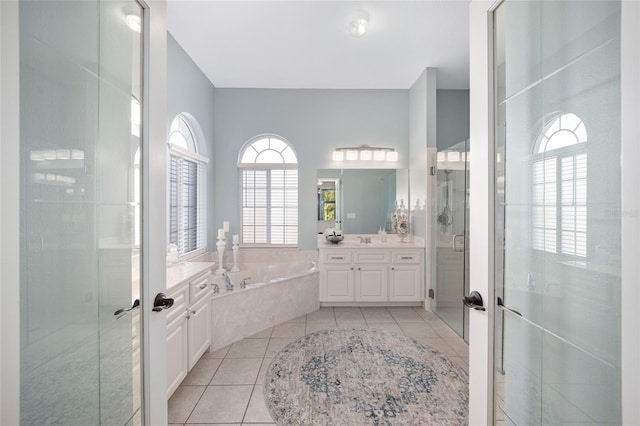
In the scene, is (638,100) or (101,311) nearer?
(638,100)

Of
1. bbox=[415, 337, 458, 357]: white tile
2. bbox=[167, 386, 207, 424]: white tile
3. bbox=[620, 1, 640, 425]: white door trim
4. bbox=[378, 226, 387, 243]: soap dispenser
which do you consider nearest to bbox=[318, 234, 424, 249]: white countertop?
bbox=[378, 226, 387, 243]: soap dispenser

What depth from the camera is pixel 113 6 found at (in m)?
0.97

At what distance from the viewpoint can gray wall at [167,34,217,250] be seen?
3.08 metres

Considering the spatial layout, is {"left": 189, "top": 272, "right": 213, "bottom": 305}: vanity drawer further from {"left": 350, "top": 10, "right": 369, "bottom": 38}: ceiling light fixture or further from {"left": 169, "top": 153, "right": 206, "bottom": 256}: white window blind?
{"left": 350, "top": 10, "right": 369, "bottom": 38}: ceiling light fixture

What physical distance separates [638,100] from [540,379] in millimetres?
758

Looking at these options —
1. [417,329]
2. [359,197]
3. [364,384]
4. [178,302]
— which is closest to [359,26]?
[359,197]

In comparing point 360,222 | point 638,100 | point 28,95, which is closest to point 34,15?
point 28,95

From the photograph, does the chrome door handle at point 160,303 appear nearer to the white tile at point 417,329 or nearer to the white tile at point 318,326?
the white tile at point 318,326

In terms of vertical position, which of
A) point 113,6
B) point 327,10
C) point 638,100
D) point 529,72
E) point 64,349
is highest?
point 327,10

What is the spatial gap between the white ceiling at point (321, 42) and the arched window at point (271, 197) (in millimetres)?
931

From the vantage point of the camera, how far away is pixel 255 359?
8.80 ft

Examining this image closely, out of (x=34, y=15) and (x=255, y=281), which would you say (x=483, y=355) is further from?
(x=255, y=281)

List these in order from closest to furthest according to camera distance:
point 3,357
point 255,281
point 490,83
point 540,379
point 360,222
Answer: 1. point 3,357
2. point 540,379
3. point 490,83
4. point 255,281
5. point 360,222

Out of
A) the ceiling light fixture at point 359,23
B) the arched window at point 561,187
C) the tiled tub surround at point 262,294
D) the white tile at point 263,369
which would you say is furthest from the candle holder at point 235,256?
the arched window at point 561,187
